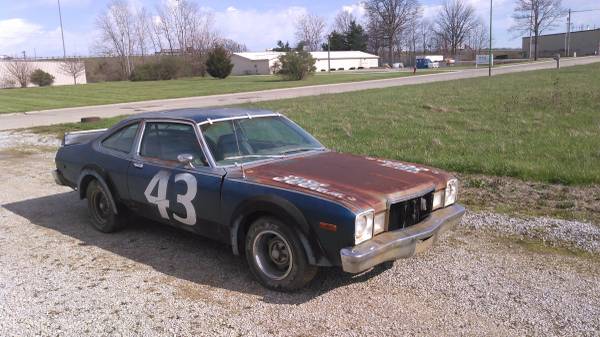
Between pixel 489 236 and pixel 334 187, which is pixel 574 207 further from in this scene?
pixel 334 187

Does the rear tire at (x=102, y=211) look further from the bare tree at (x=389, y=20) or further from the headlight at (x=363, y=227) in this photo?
the bare tree at (x=389, y=20)

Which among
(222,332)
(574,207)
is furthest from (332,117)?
(222,332)

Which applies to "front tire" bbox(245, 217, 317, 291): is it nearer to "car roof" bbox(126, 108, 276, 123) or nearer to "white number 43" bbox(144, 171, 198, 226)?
"white number 43" bbox(144, 171, 198, 226)

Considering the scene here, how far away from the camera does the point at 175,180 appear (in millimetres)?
4719

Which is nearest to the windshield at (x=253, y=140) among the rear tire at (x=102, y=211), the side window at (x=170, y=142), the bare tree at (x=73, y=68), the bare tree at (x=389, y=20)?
the side window at (x=170, y=142)

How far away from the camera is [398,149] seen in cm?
946

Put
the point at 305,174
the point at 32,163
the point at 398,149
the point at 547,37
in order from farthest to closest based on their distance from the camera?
the point at 547,37 → the point at 32,163 → the point at 398,149 → the point at 305,174

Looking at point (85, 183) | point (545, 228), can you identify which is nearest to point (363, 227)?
point (545, 228)

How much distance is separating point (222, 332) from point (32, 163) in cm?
869

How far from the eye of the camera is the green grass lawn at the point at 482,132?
25.6 feet

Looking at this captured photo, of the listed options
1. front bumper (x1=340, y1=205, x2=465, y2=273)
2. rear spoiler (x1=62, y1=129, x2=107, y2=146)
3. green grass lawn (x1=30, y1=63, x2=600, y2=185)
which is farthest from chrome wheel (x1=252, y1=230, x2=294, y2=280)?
green grass lawn (x1=30, y1=63, x2=600, y2=185)

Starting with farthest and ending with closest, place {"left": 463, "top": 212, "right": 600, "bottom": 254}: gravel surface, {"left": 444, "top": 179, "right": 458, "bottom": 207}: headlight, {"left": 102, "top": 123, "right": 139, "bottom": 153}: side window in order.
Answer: {"left": 102, "top": 123, "right": 139, "bottom": 153}: side window, {"left": 463, "top": 212, "right": 600, "bottom": 254}: gravel surface, {"left": 444, "top": 179, "right": 458, "bottom": 207}: headlight

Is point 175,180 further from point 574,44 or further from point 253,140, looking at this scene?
point 574,44

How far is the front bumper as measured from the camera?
3588 millimetres
